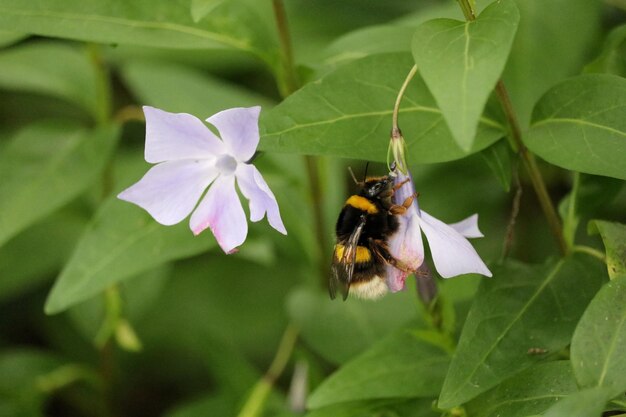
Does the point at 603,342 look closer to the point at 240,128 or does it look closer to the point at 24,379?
the point at 240,128

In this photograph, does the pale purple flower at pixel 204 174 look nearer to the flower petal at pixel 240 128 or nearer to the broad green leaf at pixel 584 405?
the flower petal at pixel 240 128

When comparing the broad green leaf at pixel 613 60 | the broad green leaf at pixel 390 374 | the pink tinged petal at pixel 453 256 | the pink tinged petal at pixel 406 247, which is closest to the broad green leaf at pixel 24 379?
the broad green leaf at pixel 390 374

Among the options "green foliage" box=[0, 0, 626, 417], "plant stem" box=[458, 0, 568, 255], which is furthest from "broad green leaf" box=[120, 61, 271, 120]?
"plant stem" box=[458, 0, 568, 255]

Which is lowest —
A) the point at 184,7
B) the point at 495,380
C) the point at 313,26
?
the point at 313,26

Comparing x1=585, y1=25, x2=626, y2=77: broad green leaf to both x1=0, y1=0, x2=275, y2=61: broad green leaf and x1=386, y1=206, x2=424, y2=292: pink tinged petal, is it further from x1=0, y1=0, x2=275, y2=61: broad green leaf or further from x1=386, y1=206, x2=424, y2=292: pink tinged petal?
x1=0, y1=0, x2=275, y2=61: broad green leaf

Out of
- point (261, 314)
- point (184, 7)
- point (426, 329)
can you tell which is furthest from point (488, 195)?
point (184, 7)

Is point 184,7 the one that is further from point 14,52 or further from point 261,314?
point 261,314

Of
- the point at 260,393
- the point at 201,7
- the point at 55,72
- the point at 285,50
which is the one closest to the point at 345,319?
the point at 260,393
